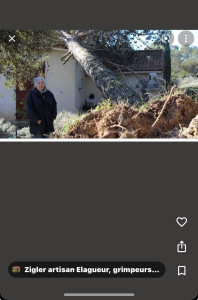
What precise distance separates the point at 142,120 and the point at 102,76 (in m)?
2.12

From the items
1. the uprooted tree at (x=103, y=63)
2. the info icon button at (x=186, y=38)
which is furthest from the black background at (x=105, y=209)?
the uprooted tree at (x=103, y=63)

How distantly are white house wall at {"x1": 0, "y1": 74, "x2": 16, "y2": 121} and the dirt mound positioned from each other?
1.52 feet

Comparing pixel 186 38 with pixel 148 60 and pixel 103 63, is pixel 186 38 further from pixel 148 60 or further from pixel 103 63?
pixel 103 63

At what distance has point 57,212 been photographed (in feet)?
7.89

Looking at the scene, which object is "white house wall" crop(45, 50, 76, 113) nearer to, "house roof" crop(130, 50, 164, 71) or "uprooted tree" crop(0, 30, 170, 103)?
"uprooted tree" crop(0, 30, 170, 103)

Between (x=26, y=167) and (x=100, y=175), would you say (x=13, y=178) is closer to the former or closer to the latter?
(x=26, y=167)

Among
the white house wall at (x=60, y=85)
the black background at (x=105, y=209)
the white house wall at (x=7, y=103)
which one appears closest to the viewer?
the black background at (x=105, y=209)

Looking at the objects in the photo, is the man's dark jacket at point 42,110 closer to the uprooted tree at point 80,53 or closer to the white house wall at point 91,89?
the uprooted tree at point 80,53

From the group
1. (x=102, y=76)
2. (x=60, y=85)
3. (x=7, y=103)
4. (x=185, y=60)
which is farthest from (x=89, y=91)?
(x=185, y=60)

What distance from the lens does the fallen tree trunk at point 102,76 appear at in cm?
480

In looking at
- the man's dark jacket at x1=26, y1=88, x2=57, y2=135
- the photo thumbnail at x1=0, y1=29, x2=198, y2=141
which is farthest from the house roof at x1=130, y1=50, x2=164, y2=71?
the man's dark jacket at x1=26, y1=88, x2=57, y2=135

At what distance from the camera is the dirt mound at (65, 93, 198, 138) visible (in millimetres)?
3293

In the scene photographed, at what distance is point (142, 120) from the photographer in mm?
3562

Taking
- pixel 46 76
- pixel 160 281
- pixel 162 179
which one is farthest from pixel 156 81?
pixel 160 281
